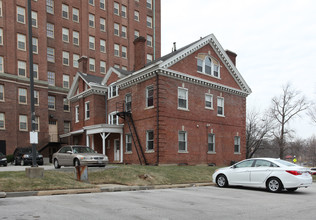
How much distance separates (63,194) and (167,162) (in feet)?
40.9

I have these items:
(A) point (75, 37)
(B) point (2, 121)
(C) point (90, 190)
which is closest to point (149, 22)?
(A) point (75, 37)

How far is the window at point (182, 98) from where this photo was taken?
2459 cm

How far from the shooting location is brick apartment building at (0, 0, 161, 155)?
1462 inches

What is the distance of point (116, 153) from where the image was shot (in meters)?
28.2

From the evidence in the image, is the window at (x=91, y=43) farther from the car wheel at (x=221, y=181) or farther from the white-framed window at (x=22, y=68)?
the car wheel at (x=221, y=181)

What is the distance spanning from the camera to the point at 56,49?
45.1m

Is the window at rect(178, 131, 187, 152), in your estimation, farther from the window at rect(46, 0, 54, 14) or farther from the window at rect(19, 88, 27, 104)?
the window at rect(46, 0, 54, 14)

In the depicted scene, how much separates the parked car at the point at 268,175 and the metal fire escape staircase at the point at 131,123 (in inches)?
409

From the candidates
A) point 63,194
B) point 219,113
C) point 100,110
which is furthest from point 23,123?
point 63,194

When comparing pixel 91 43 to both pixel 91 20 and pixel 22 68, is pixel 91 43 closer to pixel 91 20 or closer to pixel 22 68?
pixel 91 20

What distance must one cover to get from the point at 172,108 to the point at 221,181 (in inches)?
390

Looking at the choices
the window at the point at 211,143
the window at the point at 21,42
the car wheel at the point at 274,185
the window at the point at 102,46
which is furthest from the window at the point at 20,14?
the car wheel at the point at 274,185

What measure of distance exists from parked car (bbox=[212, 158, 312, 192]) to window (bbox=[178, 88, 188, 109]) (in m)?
10.5

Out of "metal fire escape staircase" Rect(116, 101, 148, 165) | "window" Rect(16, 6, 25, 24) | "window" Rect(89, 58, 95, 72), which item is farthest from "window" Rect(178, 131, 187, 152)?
"window" Rect(89, 58, 95, 72)
